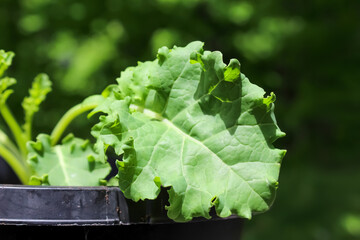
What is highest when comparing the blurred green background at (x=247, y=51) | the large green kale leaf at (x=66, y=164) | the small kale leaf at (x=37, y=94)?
the small kale leaf at (x=37, y=94)

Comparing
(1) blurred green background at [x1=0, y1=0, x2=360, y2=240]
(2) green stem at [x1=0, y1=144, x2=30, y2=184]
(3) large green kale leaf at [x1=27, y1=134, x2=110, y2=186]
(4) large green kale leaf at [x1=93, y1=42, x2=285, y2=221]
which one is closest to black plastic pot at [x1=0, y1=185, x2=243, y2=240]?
(4) large green kale leaf at [x1=93, y1=42, x2=285, y2=221]

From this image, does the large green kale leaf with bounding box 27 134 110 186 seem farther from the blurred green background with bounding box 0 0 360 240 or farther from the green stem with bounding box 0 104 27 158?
Result: the blurred green background with bounding box 0 0 360 240

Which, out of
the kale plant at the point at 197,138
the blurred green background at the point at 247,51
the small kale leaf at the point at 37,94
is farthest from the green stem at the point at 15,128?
the blurred green background at the point at 247,51

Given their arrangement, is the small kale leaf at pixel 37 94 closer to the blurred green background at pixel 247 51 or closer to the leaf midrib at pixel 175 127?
the leaf midrib at pixel 175 127

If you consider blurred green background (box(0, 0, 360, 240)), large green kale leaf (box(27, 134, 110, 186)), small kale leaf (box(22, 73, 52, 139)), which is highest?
small kale leaf (box(22, 73, 52, 139))

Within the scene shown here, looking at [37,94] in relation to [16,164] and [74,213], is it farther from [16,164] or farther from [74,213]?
[74,213]
